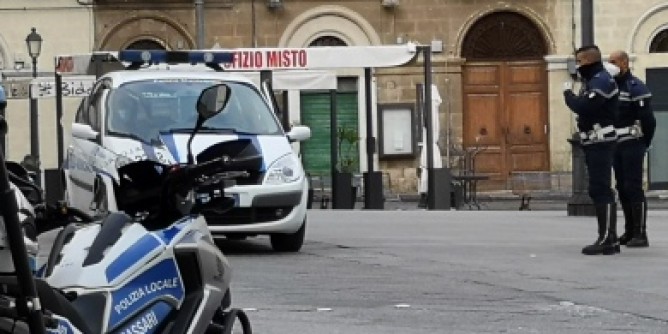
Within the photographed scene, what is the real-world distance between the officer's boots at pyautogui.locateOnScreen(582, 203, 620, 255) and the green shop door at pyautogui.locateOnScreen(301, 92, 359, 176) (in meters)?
25.5

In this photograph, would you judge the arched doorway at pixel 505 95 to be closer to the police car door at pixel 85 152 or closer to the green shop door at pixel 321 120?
the green shop door at pixel 321 120

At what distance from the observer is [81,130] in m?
15.1

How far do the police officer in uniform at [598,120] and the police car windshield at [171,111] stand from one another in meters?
2.80

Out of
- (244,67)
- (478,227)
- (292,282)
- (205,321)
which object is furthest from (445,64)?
(205,321)

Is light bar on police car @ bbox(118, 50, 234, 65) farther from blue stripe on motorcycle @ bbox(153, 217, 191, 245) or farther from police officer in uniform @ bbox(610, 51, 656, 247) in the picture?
blue stripe on motorcycle @ bbox(153, 217, 191, 245)

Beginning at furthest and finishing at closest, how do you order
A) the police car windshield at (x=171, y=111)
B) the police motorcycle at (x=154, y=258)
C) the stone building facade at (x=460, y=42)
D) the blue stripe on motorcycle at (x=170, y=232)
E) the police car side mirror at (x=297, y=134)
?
the stone building facade at (x=460, y=42) → the police car side mirror at (x=297, y=134) → the police car windshield at (x=171, y=111) → the blue stripe on motorcycle at (x=170, y=232) → the police motorcycle at (x=154, y=258)

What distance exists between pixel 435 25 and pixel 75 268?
3555 centimetres

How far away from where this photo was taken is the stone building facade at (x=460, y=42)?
40469 millimetres

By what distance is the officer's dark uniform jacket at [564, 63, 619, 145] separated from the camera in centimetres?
1398

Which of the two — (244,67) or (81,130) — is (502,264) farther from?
(244,67)

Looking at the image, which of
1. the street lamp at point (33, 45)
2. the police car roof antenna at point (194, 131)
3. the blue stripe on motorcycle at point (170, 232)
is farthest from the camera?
the street lamp at point (33, 45)

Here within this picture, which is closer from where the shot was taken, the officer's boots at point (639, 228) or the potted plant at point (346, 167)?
the officer's boots at point (639, 228)

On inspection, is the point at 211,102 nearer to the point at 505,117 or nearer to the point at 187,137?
the point at 187,137

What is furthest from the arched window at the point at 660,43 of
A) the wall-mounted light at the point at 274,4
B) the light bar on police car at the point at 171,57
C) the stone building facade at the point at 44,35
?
the light bar on police car at the point at 171,57
